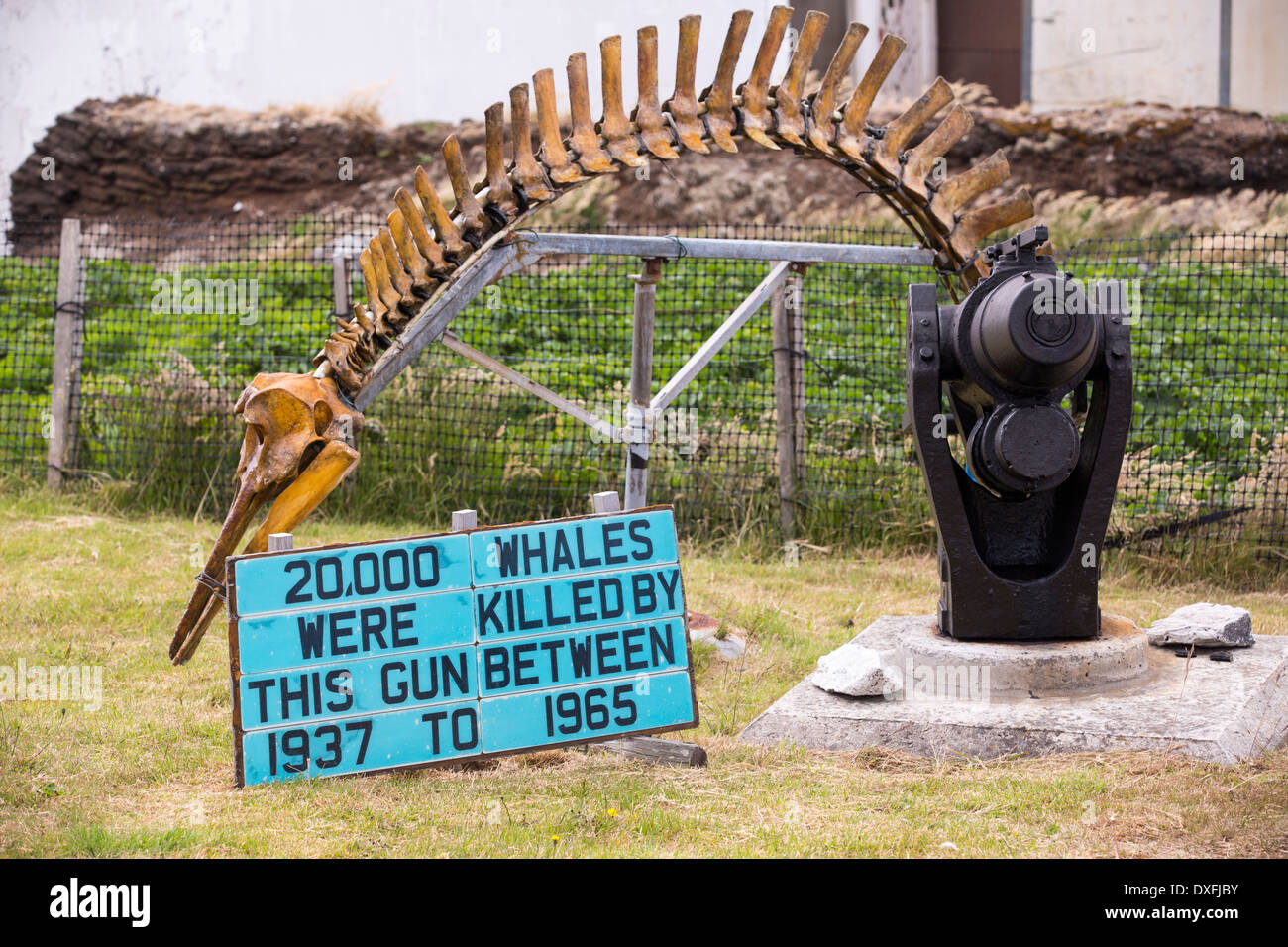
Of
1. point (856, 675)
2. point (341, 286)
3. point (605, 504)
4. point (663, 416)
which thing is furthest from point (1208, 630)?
point (341, 286)

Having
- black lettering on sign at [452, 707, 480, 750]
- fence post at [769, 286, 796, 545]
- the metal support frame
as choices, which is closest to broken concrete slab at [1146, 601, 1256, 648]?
the metal support frame

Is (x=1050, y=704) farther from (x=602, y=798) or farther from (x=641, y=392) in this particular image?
(x=641, y=392)

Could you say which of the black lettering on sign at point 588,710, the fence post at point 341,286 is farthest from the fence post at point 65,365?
the black lettering on sign at point 588,710

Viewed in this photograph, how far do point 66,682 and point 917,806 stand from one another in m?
3.37

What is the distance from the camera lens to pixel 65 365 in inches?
350

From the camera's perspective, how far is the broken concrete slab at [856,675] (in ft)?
15.0

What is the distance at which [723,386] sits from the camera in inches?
383

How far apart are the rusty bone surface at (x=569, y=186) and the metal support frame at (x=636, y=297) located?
6 cm

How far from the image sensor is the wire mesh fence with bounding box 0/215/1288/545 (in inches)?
316

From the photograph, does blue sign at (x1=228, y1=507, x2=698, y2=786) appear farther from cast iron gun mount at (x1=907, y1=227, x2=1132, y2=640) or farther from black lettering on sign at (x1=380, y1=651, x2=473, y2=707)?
cast iron gun mount at (x1=907, y1=227, x2=1132, y2=640)

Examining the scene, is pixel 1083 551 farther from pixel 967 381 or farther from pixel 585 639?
pixel 585 639

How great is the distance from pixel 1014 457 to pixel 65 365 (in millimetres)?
6903

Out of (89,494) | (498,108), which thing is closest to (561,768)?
(498,108)

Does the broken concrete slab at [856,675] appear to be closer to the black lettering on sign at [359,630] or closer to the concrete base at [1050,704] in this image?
the concrete base at [1050,704]
